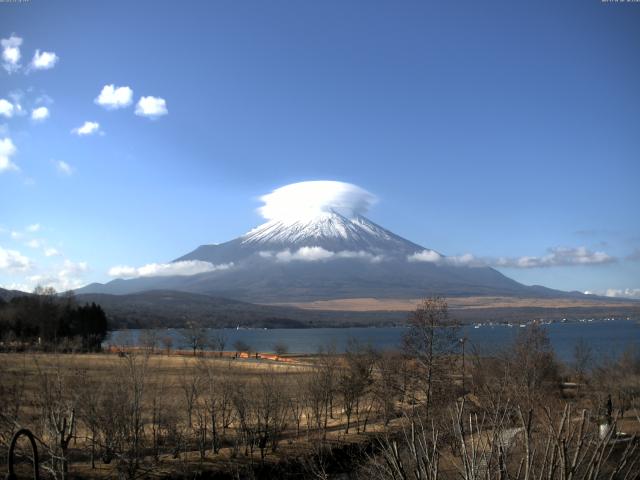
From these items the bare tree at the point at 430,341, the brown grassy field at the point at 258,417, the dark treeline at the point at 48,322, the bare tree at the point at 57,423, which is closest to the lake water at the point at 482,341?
the dark treeline at the point at 48,322

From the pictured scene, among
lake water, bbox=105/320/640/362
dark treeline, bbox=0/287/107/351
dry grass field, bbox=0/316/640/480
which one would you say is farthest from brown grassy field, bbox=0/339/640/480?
dark treeline, bbox=0/287/107/351

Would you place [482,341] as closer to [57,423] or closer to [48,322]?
[48,322]

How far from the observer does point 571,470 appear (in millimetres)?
4953

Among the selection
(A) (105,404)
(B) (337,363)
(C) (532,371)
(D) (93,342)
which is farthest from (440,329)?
(D) (93,342)

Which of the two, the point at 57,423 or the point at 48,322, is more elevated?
the point at 57,423

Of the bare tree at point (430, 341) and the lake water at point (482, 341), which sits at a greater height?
the bare tree at point (430, 341)

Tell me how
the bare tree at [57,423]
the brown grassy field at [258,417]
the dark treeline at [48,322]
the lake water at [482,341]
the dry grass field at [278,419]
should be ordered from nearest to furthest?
the bare tree at [57,423]
the dry grass field at [278,419]
the brown grassy field at [258,417]
the lake water at [482,341]
the dark treeline at [48,322]

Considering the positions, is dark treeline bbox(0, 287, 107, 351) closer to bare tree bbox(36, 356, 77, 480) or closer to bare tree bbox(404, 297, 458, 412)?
bare tree bbox(404, 297, 458, 412)

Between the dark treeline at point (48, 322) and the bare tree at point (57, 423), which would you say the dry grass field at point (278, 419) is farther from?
the dark treeline at point (48, 322)

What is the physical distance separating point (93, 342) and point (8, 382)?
50.6 metres

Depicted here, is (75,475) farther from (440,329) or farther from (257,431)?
(440,329)

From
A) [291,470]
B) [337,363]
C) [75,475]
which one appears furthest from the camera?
[337,363]

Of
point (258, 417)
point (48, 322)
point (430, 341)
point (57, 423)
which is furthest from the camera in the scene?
point (48, 322)

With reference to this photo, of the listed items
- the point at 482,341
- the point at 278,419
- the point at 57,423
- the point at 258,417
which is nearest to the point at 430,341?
the point at 278,419
